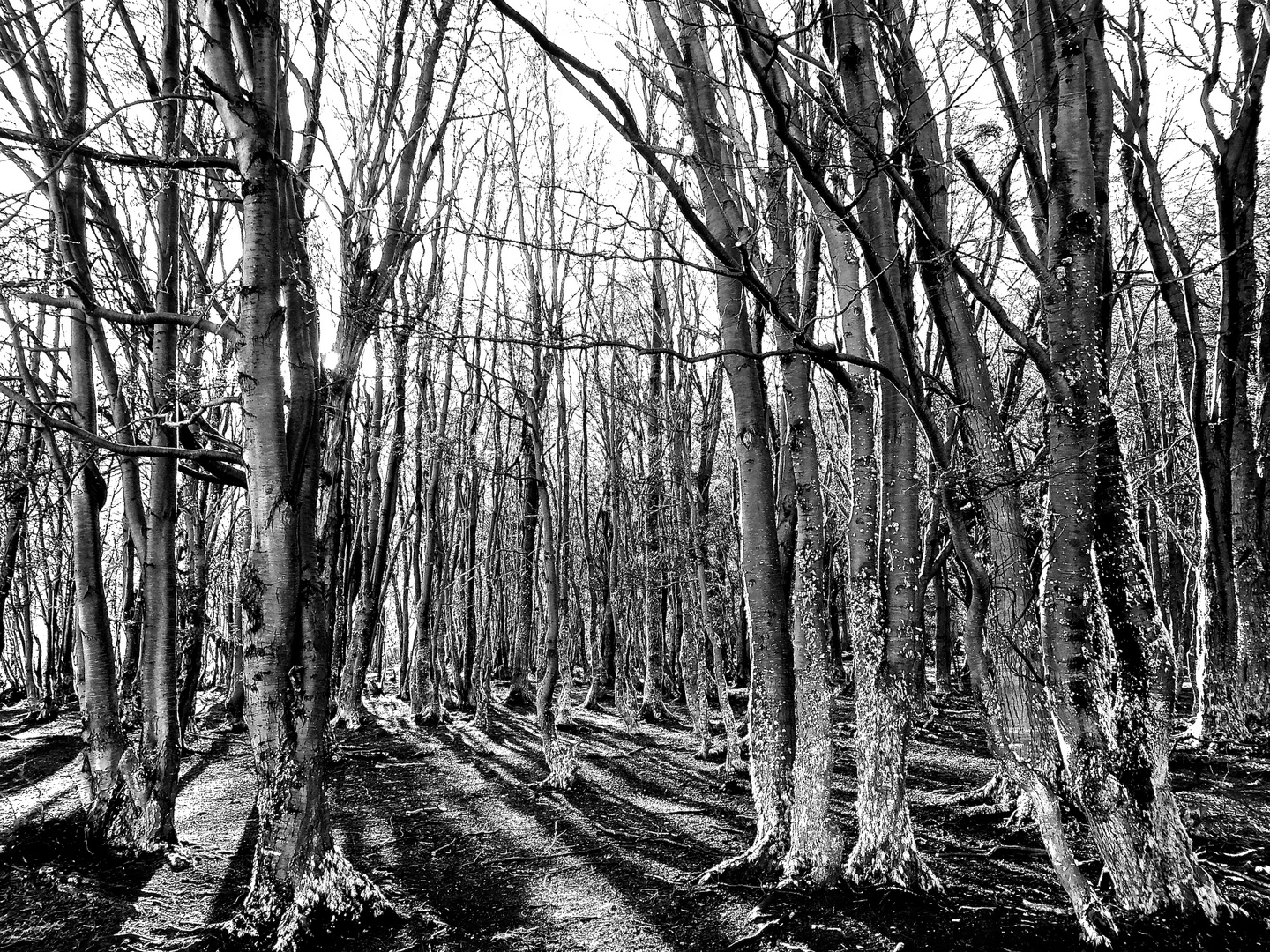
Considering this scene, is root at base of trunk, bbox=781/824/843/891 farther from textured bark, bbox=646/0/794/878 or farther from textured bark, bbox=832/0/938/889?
textured bark, bbox=646/0/794/878

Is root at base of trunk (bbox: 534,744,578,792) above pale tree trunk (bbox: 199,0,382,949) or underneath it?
underneath

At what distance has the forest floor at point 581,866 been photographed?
4.02 m

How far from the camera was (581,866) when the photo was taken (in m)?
5.85

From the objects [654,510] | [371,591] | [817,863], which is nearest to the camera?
[817,863]

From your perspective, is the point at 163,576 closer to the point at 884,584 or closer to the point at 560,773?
the point at 560,773

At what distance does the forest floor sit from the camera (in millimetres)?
4016

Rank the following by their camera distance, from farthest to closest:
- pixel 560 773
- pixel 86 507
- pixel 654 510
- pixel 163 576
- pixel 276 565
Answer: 1. pixel 654 510
2. pixel 560 773
3. pixel 86 507
4. pixel 163 576
5. pixel 276 565

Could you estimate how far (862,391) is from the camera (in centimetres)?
484

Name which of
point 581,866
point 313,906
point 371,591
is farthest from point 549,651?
point 371,591

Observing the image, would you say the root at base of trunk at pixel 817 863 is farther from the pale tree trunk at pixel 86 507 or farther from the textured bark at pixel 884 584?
the pale tree trunk at pixel 86 507

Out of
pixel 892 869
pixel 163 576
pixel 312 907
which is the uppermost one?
pixel 163 576

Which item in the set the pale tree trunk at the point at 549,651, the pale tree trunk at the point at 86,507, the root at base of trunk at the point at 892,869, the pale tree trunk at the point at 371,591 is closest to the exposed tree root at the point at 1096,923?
the root at base of trunk at the point at 892,869

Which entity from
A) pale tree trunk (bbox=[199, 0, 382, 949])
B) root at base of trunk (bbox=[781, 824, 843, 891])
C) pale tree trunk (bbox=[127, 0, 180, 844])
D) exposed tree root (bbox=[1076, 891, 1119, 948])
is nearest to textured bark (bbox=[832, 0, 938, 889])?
root at base of trunk (bbox=[781, 824, 843, 891])

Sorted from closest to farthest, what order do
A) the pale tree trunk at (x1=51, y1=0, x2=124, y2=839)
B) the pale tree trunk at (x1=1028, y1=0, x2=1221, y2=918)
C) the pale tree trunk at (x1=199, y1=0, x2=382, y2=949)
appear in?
the pale tree trunk at (x1=1028, y1=0, x2=1221, y2=918) < the pale tree trunk at (x1=199, y1=0, x2=382, y2=949) < the pale tree trunk at (x1=51, y1=0, x2=124, y2=839)
